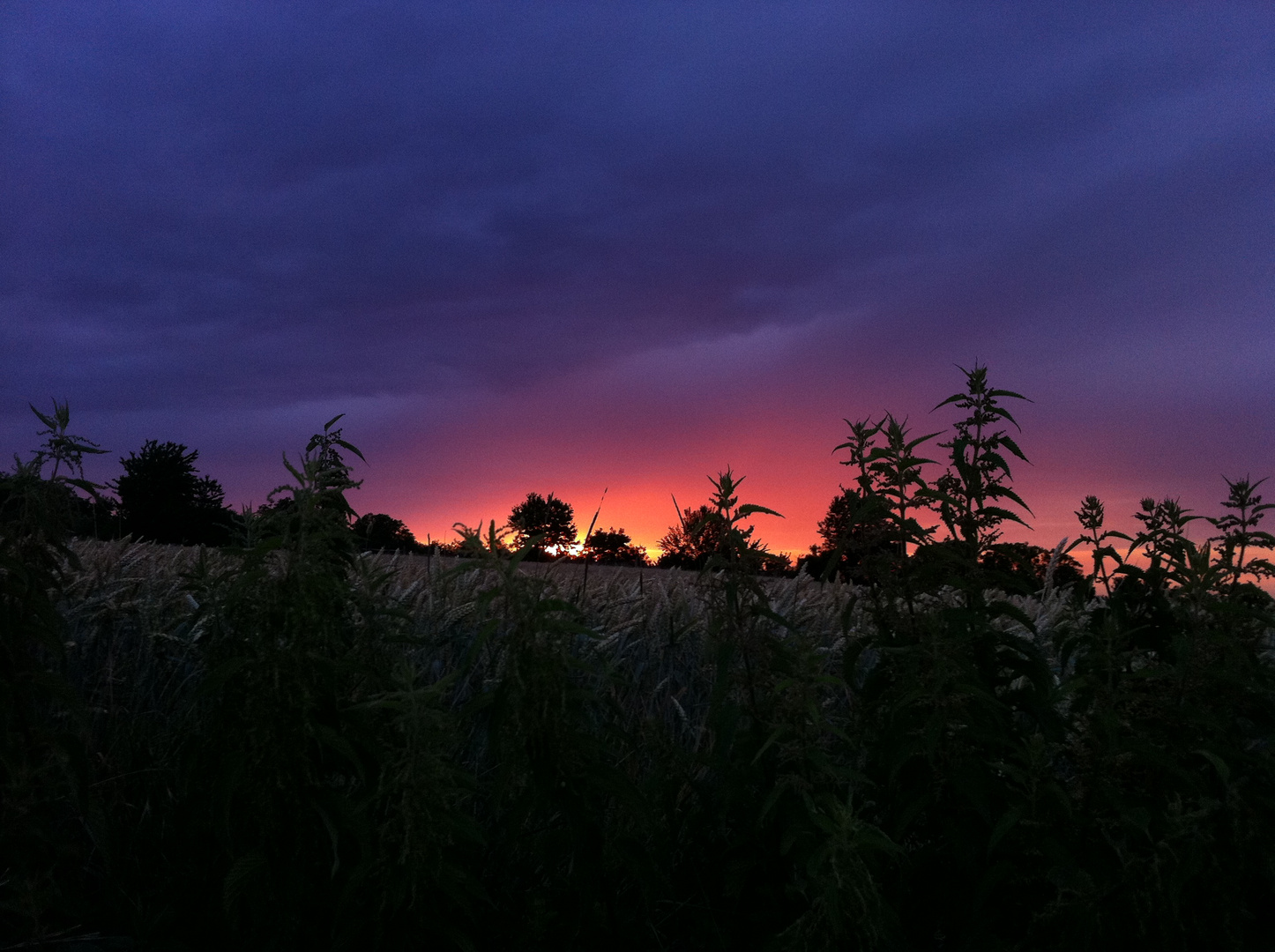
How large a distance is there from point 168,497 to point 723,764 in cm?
3308

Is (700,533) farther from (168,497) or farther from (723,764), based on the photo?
(168,497)

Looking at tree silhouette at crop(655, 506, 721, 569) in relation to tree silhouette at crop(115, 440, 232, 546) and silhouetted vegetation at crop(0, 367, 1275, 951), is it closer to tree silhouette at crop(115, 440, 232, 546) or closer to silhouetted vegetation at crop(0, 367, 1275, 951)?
silhouetted vegetation at crop(0, 367, 1275, 951)

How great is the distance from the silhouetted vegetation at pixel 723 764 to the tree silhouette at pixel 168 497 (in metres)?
29.4

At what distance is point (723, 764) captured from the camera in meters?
3.28

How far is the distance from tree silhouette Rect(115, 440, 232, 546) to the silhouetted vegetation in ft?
96.3

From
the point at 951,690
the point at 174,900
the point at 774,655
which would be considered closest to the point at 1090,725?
the point at 951,690

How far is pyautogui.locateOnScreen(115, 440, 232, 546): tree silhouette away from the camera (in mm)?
31281

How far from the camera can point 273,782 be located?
294 centimetres

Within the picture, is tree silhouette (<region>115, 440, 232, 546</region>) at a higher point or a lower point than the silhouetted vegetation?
higher

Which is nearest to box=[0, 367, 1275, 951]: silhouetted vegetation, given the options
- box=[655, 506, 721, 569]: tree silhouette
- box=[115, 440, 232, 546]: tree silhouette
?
box=[655, 506, 721, 569]: tree silhouette

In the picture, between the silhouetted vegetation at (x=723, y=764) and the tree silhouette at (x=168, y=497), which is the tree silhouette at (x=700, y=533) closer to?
the silhouetted vegetation at (x=723, y=764)

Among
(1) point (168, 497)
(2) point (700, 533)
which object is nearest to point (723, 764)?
(2) point (700, 533)

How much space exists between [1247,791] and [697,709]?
253 centimetres

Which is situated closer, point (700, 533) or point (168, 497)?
point (700, 533)
